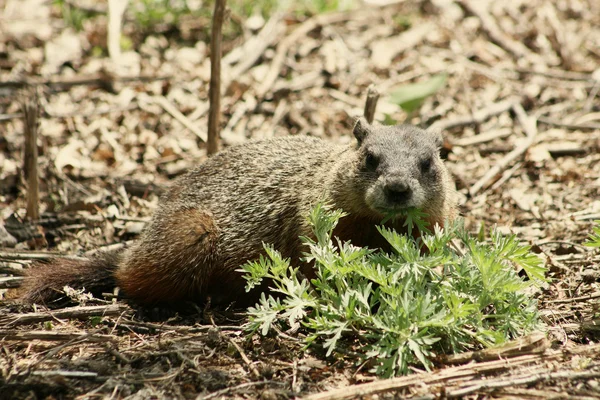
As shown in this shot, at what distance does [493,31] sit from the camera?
1041cm

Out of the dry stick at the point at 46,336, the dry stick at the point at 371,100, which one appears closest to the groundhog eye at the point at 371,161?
the dry stick at the point at 371,100

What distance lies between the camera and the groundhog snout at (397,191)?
184 inches

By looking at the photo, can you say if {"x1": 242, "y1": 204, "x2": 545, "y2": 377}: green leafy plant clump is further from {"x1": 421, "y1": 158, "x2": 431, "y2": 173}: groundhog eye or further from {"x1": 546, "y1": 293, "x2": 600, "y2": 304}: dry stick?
{"x1": 421, "y1": 158, "x2": 431, "y2": 173}: groundhog eye

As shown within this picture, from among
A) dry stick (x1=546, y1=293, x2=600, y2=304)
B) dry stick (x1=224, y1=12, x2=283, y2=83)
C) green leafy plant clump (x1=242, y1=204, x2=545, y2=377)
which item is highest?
dry stick (x1=224, y1=12, x2=283, y2=83)

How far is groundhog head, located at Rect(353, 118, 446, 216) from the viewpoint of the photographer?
4.75 meters

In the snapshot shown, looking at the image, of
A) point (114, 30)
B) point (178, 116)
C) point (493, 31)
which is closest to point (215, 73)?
point (178, 116)

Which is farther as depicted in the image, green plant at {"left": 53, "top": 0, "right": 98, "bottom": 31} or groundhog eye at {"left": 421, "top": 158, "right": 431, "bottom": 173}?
green plant at {"left": 53, "top": 0, "right": 98, "bottom": 31}

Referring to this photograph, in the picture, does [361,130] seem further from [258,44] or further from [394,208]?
[258,44]

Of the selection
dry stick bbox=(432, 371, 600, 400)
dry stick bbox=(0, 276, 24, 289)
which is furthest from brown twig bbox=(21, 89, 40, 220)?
dry stick bbox=(432, 371, 600, 400)

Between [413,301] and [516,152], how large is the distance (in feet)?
14.2

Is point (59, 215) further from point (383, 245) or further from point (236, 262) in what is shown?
point (383, 245)

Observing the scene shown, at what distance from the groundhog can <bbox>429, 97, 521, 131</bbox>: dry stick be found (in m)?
2.88

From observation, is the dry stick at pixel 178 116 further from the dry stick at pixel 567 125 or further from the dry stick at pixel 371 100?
the dry stick at pixel 567 125

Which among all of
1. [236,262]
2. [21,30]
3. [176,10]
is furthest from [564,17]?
[21,30]
